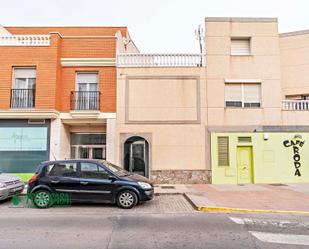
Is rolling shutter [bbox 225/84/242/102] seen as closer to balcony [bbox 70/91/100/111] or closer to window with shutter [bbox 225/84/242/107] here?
window with shutter [bbox 225/84/242/107]

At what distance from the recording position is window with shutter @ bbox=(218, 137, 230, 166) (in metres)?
14.4

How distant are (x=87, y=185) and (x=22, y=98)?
26.4 feet

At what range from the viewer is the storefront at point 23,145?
1424cm

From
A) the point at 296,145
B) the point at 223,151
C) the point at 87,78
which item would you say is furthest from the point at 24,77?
the point at 296,145

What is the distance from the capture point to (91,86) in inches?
593

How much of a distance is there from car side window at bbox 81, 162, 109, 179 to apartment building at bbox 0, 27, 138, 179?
16.8ft

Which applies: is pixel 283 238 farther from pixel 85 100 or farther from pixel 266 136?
pixel 85 100

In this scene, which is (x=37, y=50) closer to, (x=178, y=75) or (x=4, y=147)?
(x=4, y=147)

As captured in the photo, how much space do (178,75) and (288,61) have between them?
7.52 m

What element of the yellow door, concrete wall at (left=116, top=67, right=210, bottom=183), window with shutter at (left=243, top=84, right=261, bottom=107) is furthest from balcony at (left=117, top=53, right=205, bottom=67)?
the yellow door

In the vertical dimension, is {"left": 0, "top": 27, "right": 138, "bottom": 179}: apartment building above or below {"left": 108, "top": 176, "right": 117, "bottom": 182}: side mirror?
above

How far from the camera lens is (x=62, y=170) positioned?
924 centimetres

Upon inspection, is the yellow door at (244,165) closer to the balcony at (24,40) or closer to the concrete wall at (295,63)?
the concrete wall at (295,63)

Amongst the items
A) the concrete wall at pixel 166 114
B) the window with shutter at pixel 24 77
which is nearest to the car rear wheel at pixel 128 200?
the concrete wall at pixel 166 114
